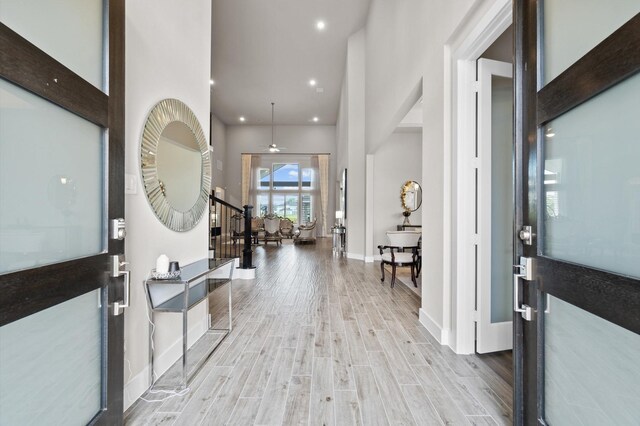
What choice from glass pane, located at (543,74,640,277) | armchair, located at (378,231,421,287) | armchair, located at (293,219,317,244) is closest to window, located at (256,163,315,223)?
armchair, located at (293,219,317,244)

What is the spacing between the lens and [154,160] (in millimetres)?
2086

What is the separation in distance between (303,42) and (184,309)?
7.33m

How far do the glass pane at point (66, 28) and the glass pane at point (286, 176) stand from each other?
13144mm

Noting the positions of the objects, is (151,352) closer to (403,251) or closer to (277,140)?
(403,251)

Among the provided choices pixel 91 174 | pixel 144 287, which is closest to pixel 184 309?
pixel 144 287

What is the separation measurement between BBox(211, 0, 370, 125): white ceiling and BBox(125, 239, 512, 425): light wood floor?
19.7ft

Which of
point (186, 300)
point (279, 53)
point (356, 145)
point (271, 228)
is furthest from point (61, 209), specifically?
point (271, 228)

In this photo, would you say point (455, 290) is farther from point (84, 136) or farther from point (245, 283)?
point (245, 283)

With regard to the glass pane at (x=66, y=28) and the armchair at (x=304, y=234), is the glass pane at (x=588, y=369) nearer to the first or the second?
the glass pane at (x=66, y=28)

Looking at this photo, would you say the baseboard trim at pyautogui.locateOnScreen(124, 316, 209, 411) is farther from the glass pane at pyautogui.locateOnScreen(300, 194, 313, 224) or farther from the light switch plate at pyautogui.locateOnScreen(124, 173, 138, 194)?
the glass pane at pyautogui.locateOnScreen(300, 194, 313, 224)

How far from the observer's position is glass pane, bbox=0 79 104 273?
977 millimetres

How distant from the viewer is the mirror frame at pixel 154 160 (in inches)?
78.5

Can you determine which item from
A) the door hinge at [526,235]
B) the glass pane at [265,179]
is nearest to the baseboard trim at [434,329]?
the door hinge at [526,235]

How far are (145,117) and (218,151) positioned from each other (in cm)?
1130
